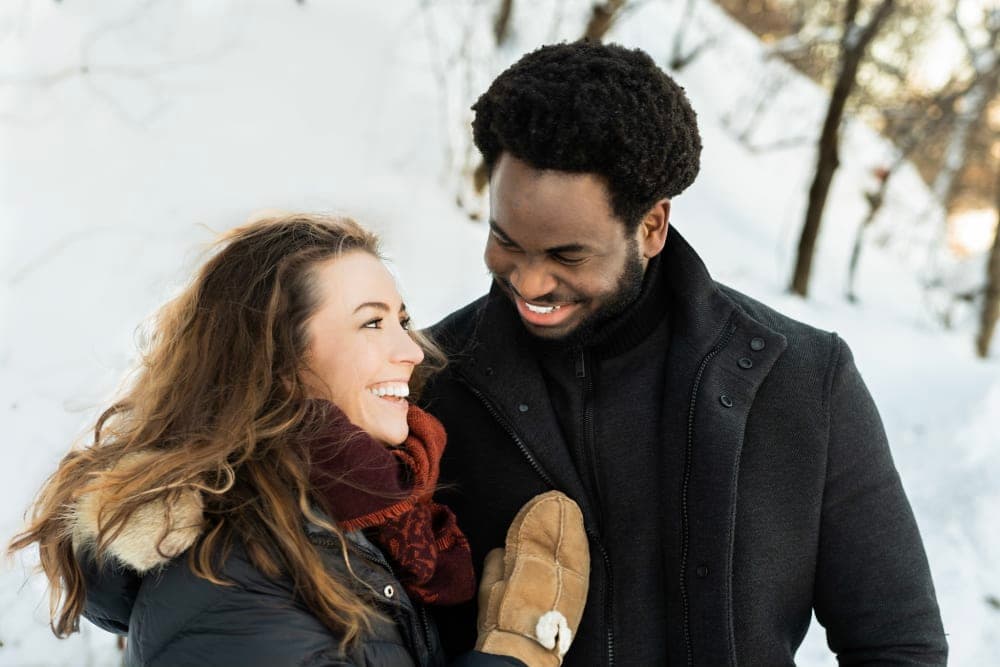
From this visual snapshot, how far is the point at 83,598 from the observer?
71.6 inches

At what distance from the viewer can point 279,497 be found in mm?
1765

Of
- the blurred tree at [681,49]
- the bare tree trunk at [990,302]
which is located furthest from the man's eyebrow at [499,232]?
the blurred tree at [681,49]

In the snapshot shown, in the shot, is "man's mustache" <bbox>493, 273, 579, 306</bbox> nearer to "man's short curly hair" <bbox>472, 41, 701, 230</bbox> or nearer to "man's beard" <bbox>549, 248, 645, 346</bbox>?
"man's beard" <bbox>549, 248, 645, 346</bbox>

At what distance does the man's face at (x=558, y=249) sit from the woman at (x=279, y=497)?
0.30 meters

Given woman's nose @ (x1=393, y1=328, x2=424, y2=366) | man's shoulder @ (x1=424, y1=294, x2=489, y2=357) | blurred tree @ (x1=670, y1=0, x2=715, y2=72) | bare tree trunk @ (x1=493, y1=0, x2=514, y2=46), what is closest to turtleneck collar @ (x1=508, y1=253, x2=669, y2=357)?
man's shoulder @ (x1=424, y1=294, x2=489, y2=357)

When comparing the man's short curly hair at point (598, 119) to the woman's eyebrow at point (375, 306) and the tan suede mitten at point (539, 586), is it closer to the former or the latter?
the woman's eyebrow at point (375, 306)

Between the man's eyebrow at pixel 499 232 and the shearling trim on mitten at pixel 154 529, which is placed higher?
the man's eyebrow at pixel 499 232

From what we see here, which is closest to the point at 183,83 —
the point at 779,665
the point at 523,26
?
the point at 523,26

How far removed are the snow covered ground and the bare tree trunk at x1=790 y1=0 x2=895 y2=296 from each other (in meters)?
0.91

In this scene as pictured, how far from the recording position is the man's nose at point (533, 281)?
6.58 feet

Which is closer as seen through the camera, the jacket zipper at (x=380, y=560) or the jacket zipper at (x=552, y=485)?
the jacket zipper at (x=380, y=560)

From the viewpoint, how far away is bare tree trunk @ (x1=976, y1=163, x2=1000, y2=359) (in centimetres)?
974

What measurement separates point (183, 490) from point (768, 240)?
9648mm

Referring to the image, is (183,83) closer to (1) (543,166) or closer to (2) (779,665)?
(1) (543,166)
